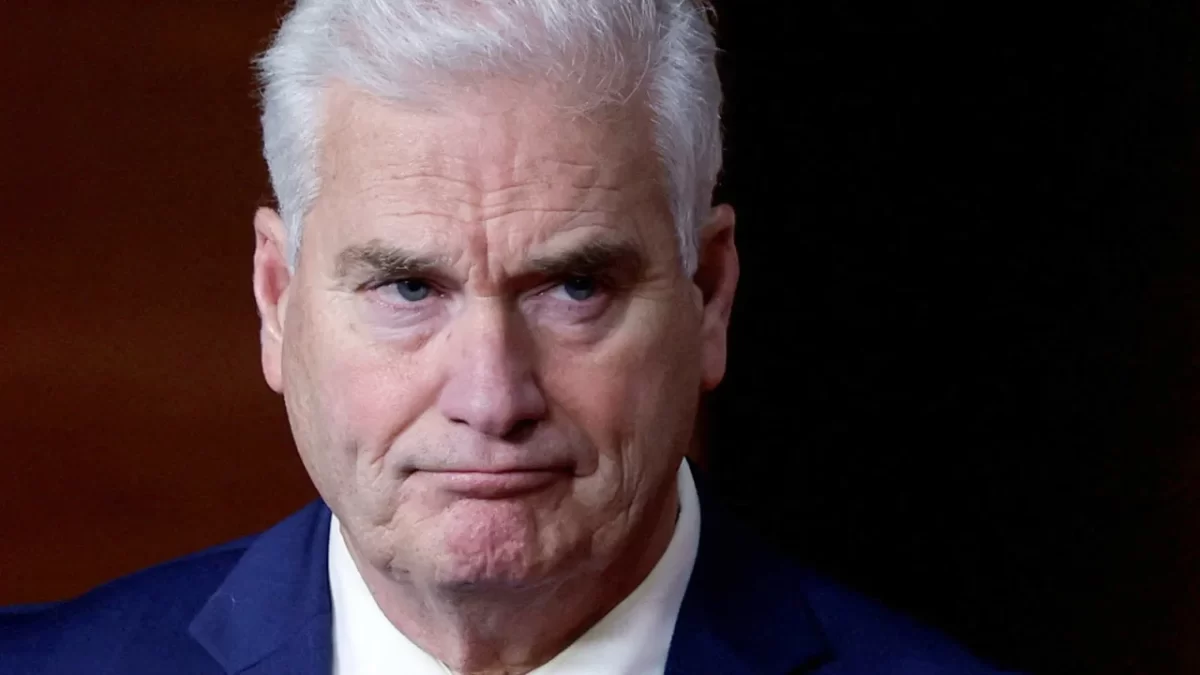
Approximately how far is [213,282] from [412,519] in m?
0.64

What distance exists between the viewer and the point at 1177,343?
1.57 meters

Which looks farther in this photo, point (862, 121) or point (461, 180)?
point (862, 121)

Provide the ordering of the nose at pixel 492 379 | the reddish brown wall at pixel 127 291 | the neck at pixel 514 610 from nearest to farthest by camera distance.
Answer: the nose at pixel 492 379
the neck at pixel 514 610
the reddish brown wall at pixel 127 291

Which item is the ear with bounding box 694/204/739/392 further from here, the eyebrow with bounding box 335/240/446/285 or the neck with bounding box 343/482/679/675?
the eyebrow with bounding box 335/240/446/285

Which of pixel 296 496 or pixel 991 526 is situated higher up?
pixel 296 496

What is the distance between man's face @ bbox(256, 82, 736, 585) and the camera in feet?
3.31

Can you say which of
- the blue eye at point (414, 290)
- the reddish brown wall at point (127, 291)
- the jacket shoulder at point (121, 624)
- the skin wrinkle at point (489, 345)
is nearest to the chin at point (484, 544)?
Answer: the skin wrinkle at point (489, 345)

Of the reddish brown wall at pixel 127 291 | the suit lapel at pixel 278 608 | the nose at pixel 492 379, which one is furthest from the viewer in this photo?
the reddish brown wall at pixel 127 291

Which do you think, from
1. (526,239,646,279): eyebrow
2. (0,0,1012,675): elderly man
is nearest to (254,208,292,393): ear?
(0,0,1012,675): elderly man

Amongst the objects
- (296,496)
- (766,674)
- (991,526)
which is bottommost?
(991,526)

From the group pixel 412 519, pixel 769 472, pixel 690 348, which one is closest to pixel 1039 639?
pixel 769 472

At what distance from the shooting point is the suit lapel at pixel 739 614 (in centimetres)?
116

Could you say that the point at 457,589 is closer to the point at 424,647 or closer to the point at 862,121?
the point at 424,647

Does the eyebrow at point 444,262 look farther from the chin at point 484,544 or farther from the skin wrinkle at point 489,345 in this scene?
the chin at point 484,544
